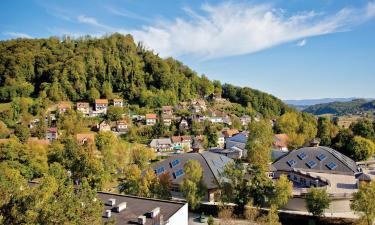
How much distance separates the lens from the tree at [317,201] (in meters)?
25.9

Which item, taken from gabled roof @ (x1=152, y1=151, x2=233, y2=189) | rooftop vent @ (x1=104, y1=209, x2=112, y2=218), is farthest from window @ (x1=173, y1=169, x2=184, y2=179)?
rooftop vent @ (x1=104, y1=209, x2=112, y2=218)

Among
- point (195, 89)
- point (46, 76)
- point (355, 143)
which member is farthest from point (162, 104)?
point (355, 143)

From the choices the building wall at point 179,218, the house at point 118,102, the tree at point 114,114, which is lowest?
the building wall at point 179,218

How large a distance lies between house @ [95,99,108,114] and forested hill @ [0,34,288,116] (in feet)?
15.0

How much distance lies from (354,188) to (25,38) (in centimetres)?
12795

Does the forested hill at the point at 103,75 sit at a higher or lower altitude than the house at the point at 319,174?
higher

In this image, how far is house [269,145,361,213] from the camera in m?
30.0

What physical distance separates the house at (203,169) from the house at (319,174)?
7.02m

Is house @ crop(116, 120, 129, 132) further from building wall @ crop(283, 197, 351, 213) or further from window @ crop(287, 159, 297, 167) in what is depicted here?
building wall @ crop(283, 197, 351, 213)

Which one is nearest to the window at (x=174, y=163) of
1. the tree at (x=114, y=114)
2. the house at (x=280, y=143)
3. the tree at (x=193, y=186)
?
the tree at (x=193, y=186)

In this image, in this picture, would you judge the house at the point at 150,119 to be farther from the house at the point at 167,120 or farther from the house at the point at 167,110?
the house at the point at 167,110

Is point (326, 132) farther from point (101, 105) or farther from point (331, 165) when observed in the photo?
point (101, 105)

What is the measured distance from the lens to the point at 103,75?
107 metres

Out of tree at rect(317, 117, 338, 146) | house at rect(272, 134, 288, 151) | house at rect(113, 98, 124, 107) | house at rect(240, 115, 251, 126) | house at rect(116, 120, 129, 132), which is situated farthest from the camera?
house at rect(240, 115, 251, 126)
